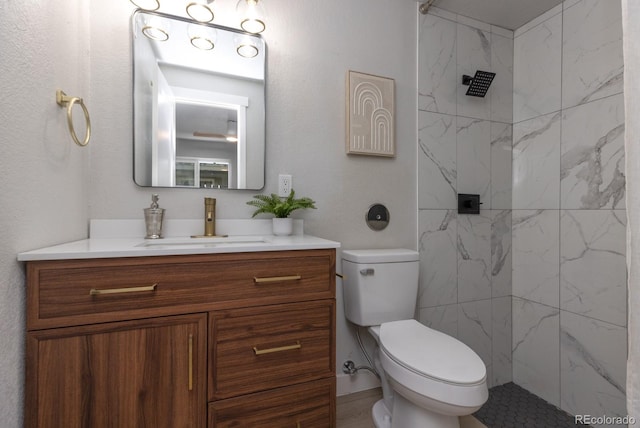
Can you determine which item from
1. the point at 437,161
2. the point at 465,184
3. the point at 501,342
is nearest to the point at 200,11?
the point at 437,161

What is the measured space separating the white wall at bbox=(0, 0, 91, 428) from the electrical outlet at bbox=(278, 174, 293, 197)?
823mm

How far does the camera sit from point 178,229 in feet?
4.37

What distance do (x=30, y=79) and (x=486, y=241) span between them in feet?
7.44

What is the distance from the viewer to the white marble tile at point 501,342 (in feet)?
6.16

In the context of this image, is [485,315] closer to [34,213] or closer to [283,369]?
[283,369]

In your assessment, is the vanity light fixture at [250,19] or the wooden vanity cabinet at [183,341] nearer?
the wooden vanity cabinet at [183,341]

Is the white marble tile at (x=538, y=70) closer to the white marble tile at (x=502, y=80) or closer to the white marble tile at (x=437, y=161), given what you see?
the white marble tile at (x=502, y=80)

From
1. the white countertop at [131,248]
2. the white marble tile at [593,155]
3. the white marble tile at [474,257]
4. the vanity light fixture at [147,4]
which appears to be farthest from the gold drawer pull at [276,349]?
the white marble tile at [593,155]

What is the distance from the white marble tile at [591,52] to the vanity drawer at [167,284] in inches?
65.6

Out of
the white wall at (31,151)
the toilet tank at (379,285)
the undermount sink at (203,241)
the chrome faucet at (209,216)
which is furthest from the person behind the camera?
the toilet tank at (379,285)

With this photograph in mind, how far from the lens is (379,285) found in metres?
1.44

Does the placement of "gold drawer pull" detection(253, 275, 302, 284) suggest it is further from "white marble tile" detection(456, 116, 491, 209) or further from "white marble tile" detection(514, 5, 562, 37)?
"white marble tile" detection(514, 5, 562, 37)

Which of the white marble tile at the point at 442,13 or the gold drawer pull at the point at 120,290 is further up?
the white marble tile at the point at 442,13

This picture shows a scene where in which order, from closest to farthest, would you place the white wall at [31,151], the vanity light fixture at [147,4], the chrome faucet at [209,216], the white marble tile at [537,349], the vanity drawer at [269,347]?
the white wall at [31,151]
the vanity drawer at [269,347]
the vanity light fixture at [147,4]
the chrome faucet at [209,216]
the white marble tile at [537,349]
